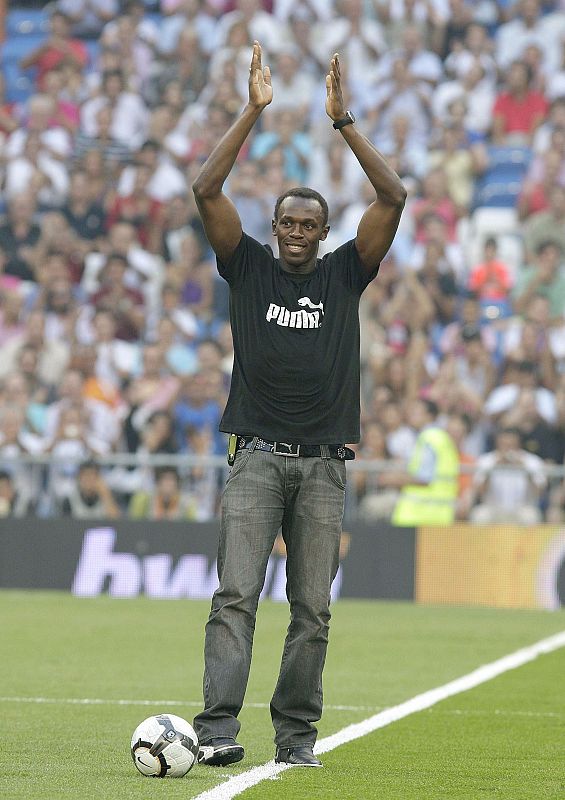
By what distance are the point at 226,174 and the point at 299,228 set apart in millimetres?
370

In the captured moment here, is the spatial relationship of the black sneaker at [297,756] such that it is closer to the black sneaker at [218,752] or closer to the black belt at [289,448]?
the black sneaker at [218,752]

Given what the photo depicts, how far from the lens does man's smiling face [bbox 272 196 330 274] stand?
7.02 meters

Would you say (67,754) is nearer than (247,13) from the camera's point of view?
Yes

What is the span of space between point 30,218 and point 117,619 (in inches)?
322

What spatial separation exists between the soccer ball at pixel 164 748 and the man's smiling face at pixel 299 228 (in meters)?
1.95

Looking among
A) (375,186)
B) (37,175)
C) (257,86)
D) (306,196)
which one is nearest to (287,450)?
(306,196)

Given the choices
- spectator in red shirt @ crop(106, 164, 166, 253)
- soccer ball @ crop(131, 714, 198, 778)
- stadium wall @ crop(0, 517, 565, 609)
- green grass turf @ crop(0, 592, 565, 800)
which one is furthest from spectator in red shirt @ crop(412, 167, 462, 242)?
soccer ball @ crop(131, 714, 198, 778)

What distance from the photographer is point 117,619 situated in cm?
1484

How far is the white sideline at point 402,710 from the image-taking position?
630 centimetres

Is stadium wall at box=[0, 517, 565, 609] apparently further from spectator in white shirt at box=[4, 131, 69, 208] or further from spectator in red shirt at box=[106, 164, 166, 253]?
spectator in white shirt at box=[4, 131, 69, 208]

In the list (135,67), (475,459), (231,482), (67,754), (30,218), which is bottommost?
(67,754)

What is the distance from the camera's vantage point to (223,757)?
685 cm

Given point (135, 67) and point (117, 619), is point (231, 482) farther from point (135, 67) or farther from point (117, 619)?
point (135, 67)

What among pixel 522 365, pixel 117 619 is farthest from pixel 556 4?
pixel 117 619
